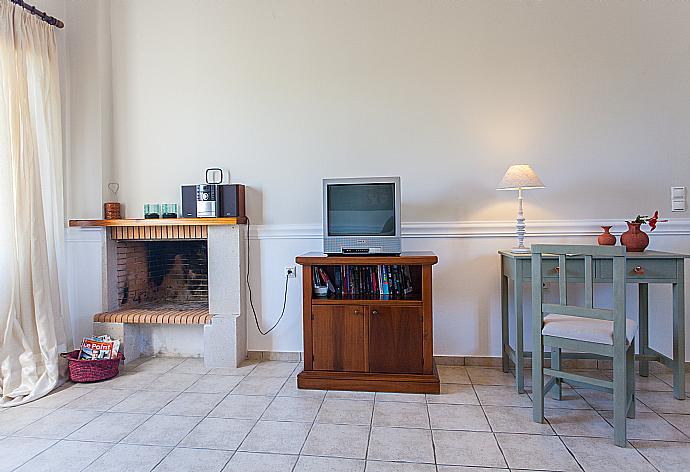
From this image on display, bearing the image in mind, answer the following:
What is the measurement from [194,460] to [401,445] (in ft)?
2.94

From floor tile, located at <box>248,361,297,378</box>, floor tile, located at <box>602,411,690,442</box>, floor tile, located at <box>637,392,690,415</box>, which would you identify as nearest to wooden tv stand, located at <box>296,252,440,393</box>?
floor tile, located at <box>248,361,297,378</box>

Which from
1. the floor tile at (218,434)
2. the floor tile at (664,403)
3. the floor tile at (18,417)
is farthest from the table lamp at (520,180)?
the floor tile at (18,417)

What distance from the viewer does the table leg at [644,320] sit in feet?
9.96

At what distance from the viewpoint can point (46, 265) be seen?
3090 mm

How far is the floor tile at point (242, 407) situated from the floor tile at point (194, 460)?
1.29 feet

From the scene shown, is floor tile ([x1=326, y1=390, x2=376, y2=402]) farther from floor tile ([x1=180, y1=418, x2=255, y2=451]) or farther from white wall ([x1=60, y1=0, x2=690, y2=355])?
white wall ([x1=60, y1=0, x2=690, y2=355])

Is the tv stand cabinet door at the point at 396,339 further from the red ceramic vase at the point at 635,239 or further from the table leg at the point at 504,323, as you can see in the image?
the red ceramic vase at the point at 635,239

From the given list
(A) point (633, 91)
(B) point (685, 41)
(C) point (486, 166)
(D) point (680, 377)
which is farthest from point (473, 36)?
(D) point (680, 377)

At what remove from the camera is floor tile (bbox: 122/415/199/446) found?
2213mm

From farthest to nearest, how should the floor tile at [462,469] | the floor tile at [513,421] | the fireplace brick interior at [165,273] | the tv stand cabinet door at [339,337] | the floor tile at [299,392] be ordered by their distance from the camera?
the fireplace brick interior at [165,273], the tv stand cabinet door at [339,337], the floor tile at [299,392], the floor tile at [513,421], the floor tile at [462,469]

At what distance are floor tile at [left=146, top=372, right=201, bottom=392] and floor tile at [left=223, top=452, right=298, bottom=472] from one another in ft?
3.36

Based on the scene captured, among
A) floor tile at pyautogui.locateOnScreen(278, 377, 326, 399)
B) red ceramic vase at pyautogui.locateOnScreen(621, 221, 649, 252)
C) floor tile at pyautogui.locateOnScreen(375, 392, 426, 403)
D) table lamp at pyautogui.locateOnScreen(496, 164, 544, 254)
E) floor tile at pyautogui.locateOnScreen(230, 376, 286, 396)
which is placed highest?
table lamp at pyautogui.locateOnScreen(496, 164, 544, 254)

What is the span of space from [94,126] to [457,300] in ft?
9.61

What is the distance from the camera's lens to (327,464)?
6.54 feet
